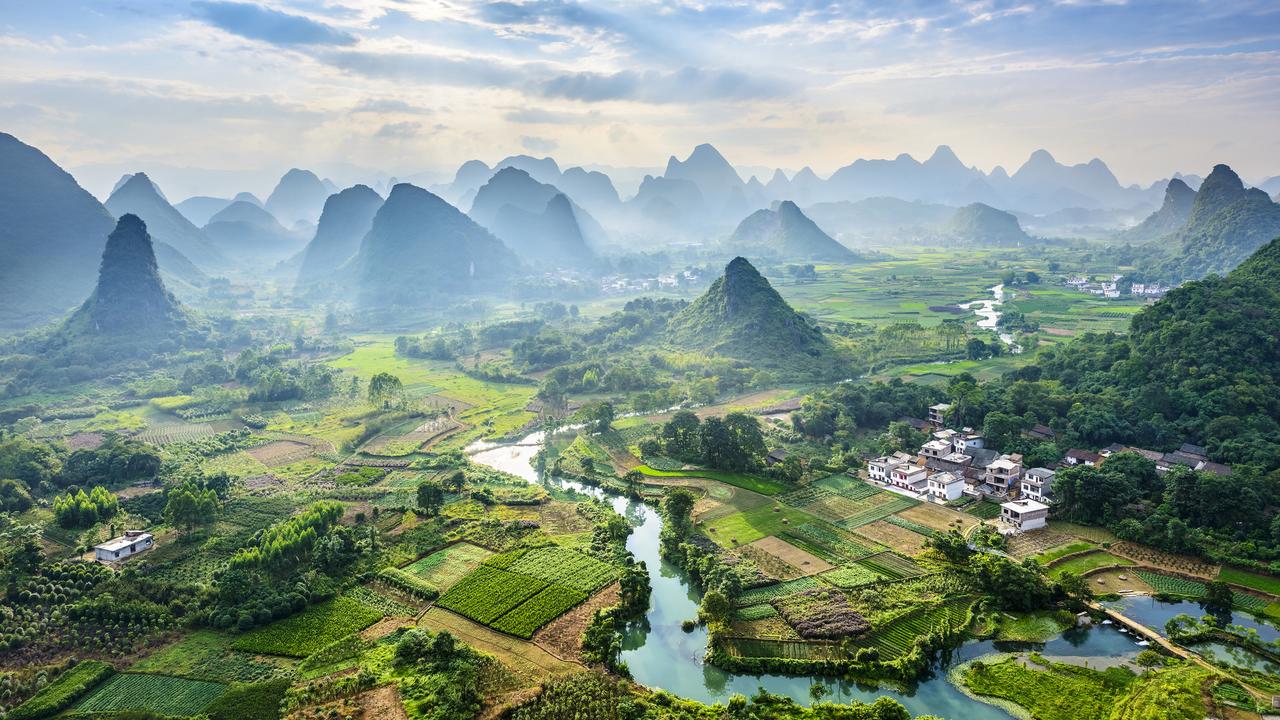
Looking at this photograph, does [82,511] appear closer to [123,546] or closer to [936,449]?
[123,546]

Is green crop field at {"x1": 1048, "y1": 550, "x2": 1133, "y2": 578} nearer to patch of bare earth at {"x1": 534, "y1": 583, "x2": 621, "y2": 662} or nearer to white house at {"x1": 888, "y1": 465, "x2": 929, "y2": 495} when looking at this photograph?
white house at {"x1": 888, "y1": 465, "x2": 929, "y2": 495}

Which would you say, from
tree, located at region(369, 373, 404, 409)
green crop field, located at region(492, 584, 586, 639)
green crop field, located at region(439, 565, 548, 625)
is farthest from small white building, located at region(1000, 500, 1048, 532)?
tree, located at region(369, 373, 404, 409)

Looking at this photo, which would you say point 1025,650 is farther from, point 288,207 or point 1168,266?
point 288,207

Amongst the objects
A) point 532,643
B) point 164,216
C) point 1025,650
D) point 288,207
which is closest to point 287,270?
point 164,216

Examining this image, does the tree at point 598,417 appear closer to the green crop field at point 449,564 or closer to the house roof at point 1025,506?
the green crop field at point 449,564

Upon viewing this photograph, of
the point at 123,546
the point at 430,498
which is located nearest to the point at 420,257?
the point at 430,498

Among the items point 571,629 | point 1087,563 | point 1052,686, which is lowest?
point 571,629
